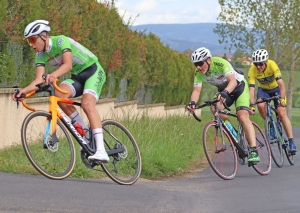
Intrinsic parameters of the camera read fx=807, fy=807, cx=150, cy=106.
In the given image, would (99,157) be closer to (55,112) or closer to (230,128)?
(55,112)

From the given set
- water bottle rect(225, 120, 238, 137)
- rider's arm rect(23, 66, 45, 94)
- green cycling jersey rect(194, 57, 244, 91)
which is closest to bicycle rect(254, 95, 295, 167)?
water bottle rect(225, 120, 238, 137)

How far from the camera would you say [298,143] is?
73.5 ft

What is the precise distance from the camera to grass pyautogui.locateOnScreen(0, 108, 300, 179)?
10.4 meters

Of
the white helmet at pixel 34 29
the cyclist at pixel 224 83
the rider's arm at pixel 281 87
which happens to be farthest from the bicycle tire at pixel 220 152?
the white helmet at pixel 34 29

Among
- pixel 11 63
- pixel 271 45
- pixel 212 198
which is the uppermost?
pixel 271 45

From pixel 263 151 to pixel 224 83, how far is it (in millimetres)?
1657

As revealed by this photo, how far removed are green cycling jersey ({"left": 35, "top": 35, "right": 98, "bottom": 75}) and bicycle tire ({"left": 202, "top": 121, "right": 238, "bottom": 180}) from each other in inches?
103

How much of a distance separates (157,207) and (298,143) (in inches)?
601

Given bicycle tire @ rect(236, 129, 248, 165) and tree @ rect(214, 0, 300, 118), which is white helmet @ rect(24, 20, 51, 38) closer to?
bicycle tire @ rect(236, 129, 248, 165)

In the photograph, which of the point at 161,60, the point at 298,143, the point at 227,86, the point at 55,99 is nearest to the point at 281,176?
the point at 227,86

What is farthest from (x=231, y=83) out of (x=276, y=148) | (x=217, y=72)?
(x=276, y=148)

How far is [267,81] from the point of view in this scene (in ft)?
45.3

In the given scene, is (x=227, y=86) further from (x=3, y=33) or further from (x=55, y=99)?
(x=3, y=33)

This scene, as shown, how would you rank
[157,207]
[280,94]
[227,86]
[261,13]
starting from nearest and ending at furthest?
[157,207], [227,86], [280,94], [261,13]
